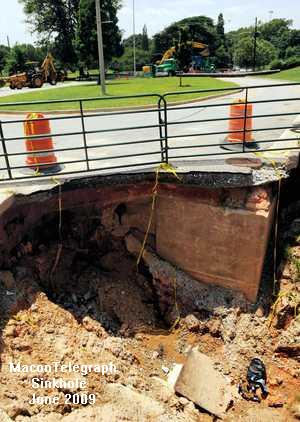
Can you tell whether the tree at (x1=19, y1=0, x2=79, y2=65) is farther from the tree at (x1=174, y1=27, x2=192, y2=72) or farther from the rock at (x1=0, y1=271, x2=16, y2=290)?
the rock at (x1=0, y1=271, x2=16, y2=290)

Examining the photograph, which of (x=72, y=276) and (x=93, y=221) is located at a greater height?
(x=93, y=221)

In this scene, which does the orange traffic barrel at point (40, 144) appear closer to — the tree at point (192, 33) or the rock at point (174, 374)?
the rock at point (174, 374)

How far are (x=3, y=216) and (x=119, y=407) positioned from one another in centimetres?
332

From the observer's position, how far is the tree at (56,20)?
4776 centimetres

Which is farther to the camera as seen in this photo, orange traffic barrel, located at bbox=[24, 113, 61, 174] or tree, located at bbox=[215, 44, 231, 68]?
tree, located at bbox=[215, 44, 231, 68]

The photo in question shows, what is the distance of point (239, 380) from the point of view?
6.04m

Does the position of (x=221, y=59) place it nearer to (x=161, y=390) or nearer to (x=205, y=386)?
(x=205, y=386)

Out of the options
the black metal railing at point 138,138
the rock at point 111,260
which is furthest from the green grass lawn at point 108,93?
the rock at point 111,260

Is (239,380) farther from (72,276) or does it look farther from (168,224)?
(72,276)

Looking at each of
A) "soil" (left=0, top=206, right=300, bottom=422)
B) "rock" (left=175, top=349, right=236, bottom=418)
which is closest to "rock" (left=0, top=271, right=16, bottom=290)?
"soil" (left=0, top=206, right=300, bottom=422)

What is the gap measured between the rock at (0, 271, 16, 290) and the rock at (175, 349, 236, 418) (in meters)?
3.05

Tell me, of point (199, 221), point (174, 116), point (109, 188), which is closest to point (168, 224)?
point (199, 221)

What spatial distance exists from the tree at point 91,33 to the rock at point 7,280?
1413 inches

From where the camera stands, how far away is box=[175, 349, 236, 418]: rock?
221 inches
